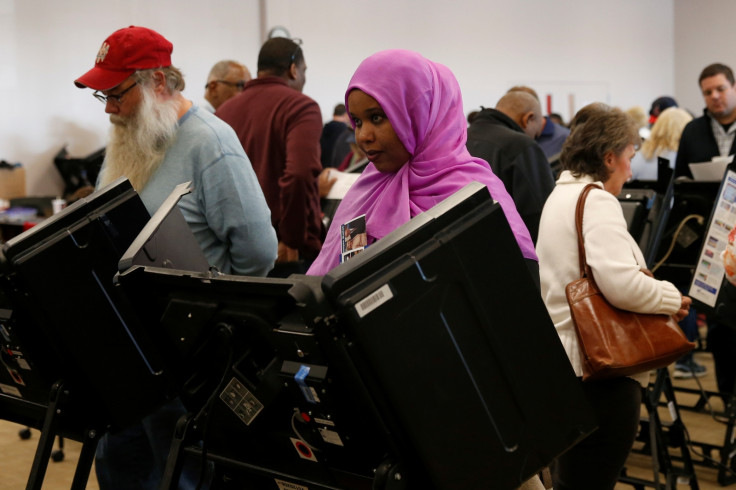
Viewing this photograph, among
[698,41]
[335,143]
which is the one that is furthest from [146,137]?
[698,41]

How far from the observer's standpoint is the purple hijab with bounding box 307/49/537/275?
1.67m

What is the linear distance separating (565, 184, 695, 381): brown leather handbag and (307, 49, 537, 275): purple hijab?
63 centimetres

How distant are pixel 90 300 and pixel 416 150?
79cm

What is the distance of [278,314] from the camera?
1301mm

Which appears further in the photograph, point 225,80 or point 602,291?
point 225,80

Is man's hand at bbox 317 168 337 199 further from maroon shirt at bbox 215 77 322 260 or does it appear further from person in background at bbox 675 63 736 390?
person in background at bbox 675 63 736 390

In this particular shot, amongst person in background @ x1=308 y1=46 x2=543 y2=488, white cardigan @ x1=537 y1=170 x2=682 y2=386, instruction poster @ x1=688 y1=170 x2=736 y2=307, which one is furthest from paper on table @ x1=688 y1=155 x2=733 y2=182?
person in background @ x1=308 y1=46 x2=543 y2=488

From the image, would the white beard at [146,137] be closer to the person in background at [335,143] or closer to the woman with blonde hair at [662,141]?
the woman with blonde hair at [662,141]

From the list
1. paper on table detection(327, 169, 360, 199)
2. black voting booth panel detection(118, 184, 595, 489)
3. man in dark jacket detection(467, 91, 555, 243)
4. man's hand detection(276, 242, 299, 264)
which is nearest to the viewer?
black voting booth panel detection(118, 184, 595, 489)

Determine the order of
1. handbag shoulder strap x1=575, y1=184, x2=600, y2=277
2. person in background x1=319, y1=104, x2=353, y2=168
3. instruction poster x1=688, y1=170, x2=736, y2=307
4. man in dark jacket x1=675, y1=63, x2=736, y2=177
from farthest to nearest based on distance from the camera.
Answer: person in background x1=319, y1=104, x2=353, y2=168 < man in dark jacket x1=675, y1=63, x2=736, y2=177 < instruction poster x1=688, y1=170, x2=736, y2=307 < handbag shoulder strap x1=575, y1=184, x2=600, y2=277

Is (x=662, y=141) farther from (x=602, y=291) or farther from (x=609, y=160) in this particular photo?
(x=602, y=291)

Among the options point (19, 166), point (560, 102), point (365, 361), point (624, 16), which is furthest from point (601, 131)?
point (624, 16)

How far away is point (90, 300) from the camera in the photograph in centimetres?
189

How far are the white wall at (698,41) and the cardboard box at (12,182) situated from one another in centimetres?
1000
